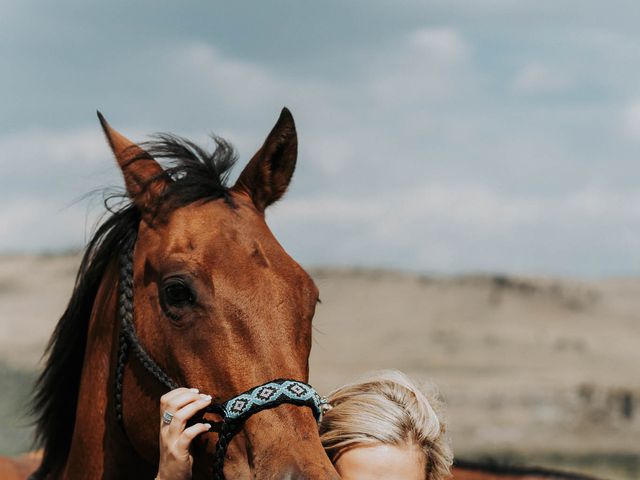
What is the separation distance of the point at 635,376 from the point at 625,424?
263 inches

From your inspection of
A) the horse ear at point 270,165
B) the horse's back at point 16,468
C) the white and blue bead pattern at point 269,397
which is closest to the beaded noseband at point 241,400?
the white and blue bead pattern at point 269,397

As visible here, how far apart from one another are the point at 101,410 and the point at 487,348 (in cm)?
2939

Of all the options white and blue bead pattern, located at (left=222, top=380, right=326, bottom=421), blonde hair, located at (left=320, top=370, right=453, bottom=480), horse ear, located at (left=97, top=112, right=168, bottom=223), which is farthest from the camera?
horse ear, located at (left=97, top=112, right=168, bottom=223)

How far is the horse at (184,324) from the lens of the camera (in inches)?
102

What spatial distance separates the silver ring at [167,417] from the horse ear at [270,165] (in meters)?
0.85

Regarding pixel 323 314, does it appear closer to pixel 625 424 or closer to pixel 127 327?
pixel 625 424

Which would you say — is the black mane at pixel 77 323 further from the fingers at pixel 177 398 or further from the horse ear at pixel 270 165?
the fingers at pixel 177 398

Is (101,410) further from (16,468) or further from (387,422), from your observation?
(16,468)

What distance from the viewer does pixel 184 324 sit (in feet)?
8.87

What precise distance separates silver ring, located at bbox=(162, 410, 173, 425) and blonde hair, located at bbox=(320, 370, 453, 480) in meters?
0.53

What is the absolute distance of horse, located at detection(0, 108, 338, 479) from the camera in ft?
8.46

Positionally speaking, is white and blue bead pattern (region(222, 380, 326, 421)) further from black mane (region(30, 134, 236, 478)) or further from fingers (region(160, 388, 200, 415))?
black mane (region(30, 134, 236, 478))

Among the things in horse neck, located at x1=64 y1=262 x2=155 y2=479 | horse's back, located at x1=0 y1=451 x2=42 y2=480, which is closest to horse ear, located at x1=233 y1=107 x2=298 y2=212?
horse neck, located at x1=64 y1=262 x2=155 y2=479

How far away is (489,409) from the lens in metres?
23.1
